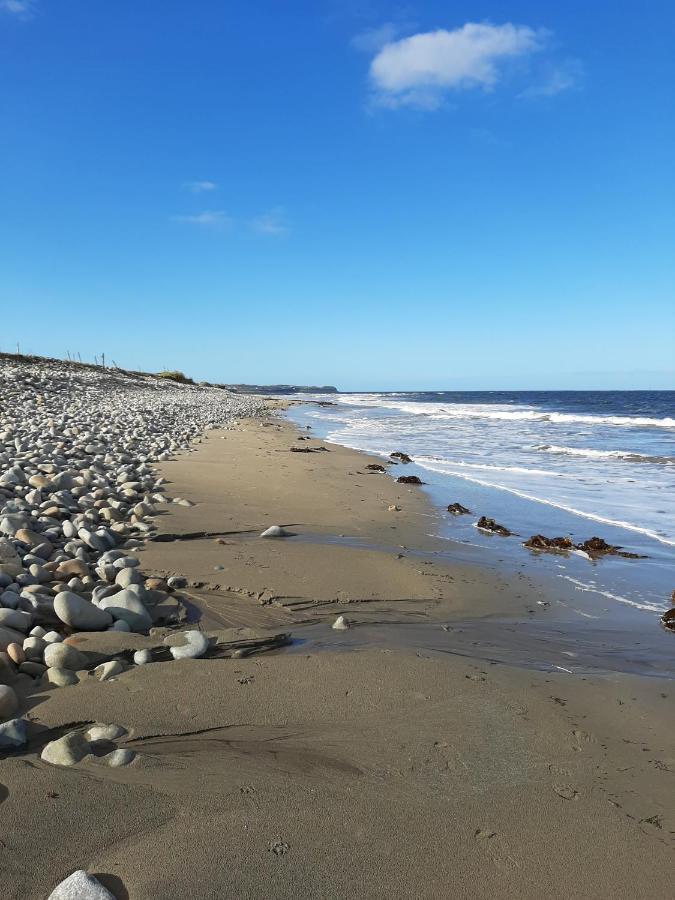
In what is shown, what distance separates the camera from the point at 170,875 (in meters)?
1.37

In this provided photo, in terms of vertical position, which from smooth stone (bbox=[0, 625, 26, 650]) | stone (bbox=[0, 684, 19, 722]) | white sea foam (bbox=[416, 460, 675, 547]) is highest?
smooth stone (bbox=[0, 625, 26, 650])

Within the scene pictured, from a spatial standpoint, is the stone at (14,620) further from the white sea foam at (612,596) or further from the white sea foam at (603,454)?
the white sea foam at (603,454)

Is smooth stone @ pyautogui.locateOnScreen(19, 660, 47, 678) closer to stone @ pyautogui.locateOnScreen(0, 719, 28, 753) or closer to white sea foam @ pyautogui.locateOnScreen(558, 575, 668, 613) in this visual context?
stone @ pyautogui.locateOnScreen(0, 719, 28, 753)

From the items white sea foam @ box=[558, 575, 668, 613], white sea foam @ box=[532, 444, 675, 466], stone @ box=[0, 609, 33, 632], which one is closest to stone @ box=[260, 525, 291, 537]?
white sea foam @ box=[558, 575, 668, 613]

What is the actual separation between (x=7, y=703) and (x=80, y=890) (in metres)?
0.89

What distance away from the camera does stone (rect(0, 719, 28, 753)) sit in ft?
5.93

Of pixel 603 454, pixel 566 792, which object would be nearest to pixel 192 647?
pixel 566 792

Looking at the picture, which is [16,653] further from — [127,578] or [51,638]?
[127,578]

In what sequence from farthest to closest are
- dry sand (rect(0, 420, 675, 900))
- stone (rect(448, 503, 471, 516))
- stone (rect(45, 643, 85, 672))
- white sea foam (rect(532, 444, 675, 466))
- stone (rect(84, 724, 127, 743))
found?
white sea foam (rect(532, 444, 675, 466)), stone (rect(448, 503, 471, 516)), stone (rect(45, 643, 85, 672)), stone (rect(84, 724, 127, 743)), dry sand (rect(0, 420, 675, 900))

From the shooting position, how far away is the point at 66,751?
5.81 feet

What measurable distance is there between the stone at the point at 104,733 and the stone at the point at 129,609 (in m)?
0.88

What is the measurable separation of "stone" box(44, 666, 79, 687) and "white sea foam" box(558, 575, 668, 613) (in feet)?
10.5

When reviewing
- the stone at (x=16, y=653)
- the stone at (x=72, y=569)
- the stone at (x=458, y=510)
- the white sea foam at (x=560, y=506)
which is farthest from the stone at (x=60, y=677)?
the white sea foam at (x=560, y=506)

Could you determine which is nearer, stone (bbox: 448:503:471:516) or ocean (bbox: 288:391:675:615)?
ocean (bbox: 288:391:675:615)
